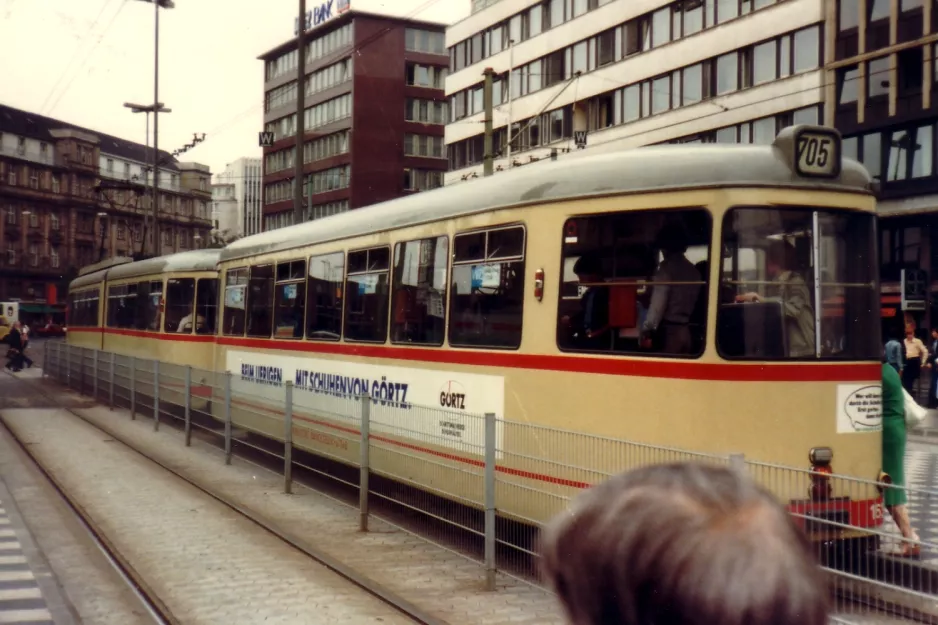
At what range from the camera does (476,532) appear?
27.9ft

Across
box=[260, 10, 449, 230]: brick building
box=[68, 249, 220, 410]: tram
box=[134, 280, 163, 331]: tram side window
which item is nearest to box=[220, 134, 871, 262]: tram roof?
box=[68, 249, 220, 410]: tram

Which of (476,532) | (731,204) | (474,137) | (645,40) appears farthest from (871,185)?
(474,137)

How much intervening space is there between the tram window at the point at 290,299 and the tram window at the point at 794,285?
741 centimetres

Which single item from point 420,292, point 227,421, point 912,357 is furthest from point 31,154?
point 420,292

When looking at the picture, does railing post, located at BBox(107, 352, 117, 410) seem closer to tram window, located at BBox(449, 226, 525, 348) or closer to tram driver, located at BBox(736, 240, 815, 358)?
tram window, located at BBox(449, 226, 525, 348)

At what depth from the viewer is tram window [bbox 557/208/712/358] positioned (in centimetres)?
796

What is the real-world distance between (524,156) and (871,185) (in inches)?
1633

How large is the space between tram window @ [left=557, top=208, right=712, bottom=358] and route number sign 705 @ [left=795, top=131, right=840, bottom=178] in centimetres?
85

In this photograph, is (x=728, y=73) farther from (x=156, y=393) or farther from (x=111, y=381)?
(x=156, y=393)

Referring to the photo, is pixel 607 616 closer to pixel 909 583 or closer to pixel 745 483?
pixel 745 483

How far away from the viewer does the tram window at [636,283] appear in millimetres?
7961

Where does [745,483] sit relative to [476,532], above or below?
above

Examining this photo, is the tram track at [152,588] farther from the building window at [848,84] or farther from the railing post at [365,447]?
the building window at [848,84]

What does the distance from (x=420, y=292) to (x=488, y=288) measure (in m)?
1.32
